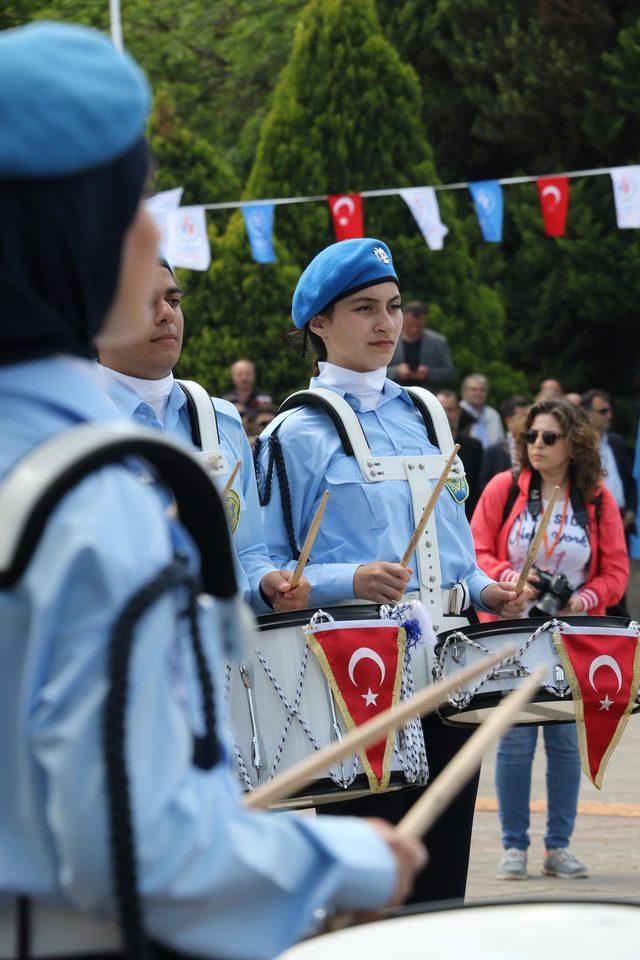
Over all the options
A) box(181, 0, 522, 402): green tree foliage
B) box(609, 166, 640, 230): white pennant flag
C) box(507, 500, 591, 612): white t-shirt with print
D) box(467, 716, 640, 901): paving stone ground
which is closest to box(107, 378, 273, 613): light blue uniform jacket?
box(467, 716, 640, 901): paving stone ground

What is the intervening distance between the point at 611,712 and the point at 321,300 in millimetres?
1305

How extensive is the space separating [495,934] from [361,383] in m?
2.25

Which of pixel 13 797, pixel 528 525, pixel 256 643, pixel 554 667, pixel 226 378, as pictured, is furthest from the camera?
pixel 226 378

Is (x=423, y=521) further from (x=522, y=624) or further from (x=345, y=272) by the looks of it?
(x=345, y=272)

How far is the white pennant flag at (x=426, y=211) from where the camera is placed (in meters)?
15.8

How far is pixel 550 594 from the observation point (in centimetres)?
653

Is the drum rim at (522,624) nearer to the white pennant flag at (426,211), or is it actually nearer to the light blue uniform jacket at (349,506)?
the light blue uniform jacket at (349,506)

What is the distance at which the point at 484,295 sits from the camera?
2222 centimetres

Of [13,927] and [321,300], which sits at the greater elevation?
[321,300]

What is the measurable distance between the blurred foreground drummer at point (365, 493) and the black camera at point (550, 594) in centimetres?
206

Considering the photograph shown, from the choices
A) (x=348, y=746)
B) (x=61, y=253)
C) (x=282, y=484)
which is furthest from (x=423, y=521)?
(x=61, y=253)

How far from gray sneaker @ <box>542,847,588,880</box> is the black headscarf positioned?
15.7 ft

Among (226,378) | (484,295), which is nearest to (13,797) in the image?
(226,378)

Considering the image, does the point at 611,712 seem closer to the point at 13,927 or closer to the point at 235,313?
the point at 13,927
